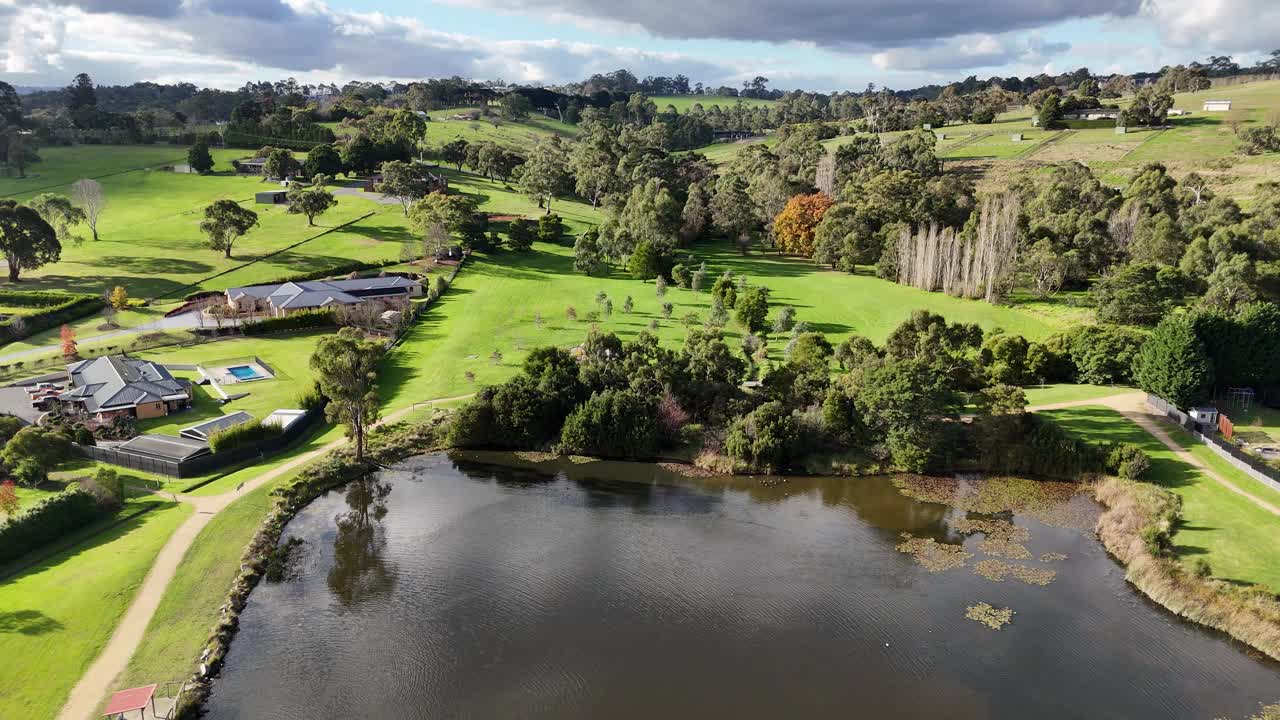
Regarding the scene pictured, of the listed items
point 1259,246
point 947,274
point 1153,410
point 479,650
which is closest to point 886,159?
point 947,274

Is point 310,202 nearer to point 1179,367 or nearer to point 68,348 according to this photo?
point 68,348

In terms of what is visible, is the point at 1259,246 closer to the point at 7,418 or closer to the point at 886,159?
the point at 886,159

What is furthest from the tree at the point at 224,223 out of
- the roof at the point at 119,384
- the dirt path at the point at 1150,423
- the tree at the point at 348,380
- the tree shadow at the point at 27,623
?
the dirt path at the point at 1150,423

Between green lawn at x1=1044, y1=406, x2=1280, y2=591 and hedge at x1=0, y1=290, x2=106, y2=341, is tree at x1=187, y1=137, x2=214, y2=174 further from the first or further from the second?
green lawn at x1=1044, y1=406, x2=1280, y2=591

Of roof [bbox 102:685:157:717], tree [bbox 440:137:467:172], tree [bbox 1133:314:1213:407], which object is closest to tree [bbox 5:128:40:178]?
tree [bbox 440:137:467:172]

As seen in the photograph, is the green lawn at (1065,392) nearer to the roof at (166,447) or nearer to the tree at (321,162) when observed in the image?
the roof at (166,447)

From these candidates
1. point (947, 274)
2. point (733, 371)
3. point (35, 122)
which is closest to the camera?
point (733, 371)
